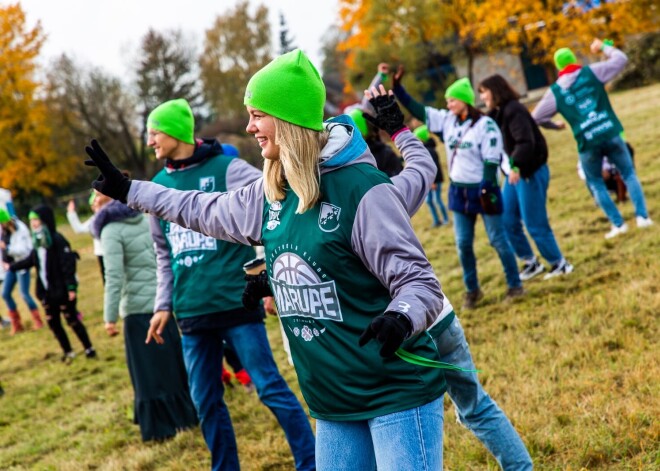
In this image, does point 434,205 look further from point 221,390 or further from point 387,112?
point 387,112

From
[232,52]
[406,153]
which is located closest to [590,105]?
[406,153]

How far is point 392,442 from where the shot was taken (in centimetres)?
234

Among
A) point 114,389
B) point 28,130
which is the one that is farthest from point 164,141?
point 28,130

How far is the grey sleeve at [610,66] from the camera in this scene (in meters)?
7.57

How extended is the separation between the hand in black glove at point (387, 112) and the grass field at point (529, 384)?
Answer: 1947 mm

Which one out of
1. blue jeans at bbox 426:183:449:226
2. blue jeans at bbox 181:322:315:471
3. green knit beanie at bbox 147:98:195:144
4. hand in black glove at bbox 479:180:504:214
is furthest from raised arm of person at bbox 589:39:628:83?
blue jeans at bbox 426:183:449:226

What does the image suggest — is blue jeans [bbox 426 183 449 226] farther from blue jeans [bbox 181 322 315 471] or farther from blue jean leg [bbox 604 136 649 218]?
blue jeans [bbox 181 322 315 471]

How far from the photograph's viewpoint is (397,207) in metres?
2.34

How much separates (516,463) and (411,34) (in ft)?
122

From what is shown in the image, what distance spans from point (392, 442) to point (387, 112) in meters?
1.42

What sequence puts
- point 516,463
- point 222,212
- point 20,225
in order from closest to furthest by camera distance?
point 222,212 → point 516,463 → point 20,225

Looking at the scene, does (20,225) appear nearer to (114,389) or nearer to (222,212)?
(114,389)

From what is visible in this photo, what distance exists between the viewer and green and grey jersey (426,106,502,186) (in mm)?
6504

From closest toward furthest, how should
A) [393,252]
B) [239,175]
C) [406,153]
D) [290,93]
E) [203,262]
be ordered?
[393,252], [290,93], [406,153], [203,262], [239,175]
